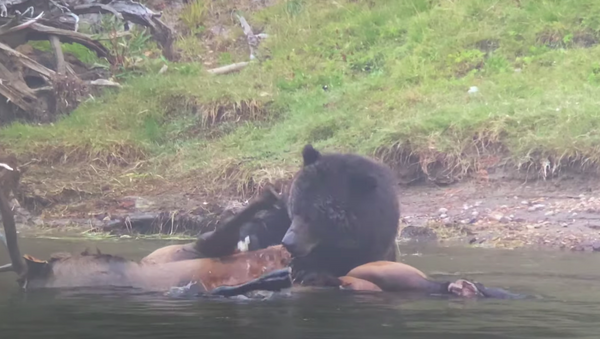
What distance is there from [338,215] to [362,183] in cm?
25

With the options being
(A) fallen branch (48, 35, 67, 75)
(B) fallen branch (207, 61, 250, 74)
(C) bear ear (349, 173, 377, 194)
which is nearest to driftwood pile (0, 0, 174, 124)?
(A) fallen branch (48, 35, 67, 75)

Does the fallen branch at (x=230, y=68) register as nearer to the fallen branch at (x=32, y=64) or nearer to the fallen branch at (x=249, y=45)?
the fallen branch at (x=249, y=45)

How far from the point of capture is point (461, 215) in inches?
393

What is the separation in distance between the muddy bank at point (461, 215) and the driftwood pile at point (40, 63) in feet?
9.98

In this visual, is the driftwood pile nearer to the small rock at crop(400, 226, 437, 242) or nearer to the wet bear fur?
the small rock at crop(400, 226, 437, 242)

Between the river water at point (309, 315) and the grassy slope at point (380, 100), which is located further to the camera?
the grassy slope at point (380, 100)

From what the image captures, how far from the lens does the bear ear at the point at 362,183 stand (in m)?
6.27

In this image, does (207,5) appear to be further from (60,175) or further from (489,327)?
(489,327)

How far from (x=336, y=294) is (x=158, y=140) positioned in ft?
25.3

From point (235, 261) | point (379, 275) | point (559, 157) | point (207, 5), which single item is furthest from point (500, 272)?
point (207, 5)

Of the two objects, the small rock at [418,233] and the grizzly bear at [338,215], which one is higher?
the grizzly bear at [338,215]

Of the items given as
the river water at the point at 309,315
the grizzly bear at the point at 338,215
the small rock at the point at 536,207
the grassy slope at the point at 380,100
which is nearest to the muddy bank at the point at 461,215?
the small rock at the point at 536,207

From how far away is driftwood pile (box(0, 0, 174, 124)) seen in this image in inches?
533

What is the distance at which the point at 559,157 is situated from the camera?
10.3 m
